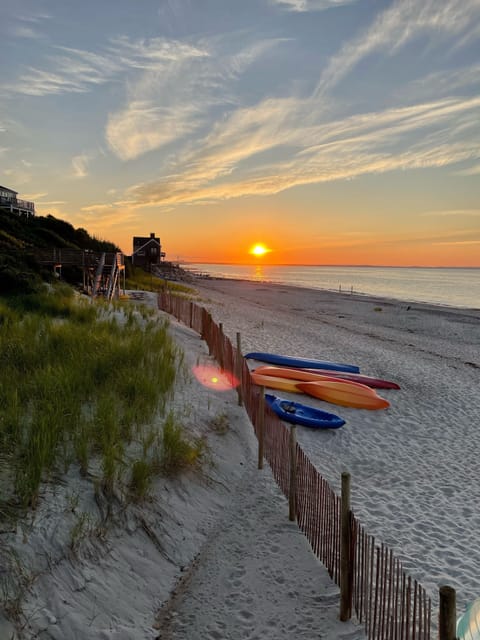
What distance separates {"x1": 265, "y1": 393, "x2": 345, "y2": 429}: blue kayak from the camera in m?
9.14

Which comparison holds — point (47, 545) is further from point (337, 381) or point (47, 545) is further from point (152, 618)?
point (337, 381)

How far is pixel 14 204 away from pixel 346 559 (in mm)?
58782

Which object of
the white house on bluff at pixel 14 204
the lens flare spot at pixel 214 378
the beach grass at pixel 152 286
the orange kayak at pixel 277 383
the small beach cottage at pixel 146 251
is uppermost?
the white house on bluff at pixel 14 204

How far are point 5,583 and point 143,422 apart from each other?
3.11m

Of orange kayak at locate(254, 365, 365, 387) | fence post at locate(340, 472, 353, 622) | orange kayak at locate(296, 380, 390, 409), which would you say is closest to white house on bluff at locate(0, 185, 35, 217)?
orange kayak at locate(254, 365, 365, 387)

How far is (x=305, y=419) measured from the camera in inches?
361

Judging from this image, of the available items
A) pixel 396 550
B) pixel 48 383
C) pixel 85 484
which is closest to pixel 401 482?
pixel 396 550

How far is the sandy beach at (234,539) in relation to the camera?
3744mm

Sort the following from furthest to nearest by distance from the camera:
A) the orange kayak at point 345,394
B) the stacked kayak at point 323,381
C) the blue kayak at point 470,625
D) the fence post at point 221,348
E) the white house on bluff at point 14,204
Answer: the white house on bluff at point 14,204
the stacked kayak at point 323,381
the orange kayak at point 345,394
the fence post at point 221,348
the blue kayak at point 470,625

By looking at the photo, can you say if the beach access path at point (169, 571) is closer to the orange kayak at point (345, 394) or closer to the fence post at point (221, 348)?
the fence post at point (221, 348)

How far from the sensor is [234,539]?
5.20 meters

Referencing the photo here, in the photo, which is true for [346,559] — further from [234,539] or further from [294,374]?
[294,374]

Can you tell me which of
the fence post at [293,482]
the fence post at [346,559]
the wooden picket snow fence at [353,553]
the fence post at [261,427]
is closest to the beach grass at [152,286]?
the fence post at [261,427]

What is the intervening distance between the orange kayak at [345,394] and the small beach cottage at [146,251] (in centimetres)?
5084
